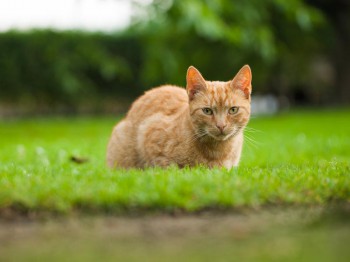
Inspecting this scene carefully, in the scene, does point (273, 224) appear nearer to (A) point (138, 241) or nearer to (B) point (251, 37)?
(A) point (138, 241)

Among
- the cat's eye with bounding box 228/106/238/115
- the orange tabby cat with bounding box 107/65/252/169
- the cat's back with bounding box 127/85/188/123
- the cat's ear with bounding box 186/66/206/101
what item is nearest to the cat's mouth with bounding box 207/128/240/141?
the orange tabby cat with bounding box 107/65/252/169

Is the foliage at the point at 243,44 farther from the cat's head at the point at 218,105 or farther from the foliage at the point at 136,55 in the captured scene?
the cat's head at the point at 218,105

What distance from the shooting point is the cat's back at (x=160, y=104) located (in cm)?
675

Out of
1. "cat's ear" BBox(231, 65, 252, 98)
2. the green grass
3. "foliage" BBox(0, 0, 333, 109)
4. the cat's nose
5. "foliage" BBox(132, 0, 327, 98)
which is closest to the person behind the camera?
the green grass

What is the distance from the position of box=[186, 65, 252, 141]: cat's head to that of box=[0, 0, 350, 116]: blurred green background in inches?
541

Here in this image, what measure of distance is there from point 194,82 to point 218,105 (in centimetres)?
35

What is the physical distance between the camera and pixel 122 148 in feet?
22.7

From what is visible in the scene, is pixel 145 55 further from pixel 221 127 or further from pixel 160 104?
pixel 221 127

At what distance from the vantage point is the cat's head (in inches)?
236

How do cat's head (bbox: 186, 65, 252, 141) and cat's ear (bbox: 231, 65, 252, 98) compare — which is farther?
cat's ear (bbox: 231, 65, 252, 98)

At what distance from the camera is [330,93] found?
103ft

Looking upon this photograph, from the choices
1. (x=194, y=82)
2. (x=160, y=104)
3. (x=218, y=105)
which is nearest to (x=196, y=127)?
(x=218, y=105)

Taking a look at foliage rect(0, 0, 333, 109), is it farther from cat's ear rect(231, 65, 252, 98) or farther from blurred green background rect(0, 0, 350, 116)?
cat's ear rect(231, 65, 252, 98)

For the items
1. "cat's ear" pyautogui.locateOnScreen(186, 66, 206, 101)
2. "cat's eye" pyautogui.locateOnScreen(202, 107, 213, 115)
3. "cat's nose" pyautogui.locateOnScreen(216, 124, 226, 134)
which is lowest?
"cat's nose" pyautogui.locateOnScreen(216, 124, 226, 134)
